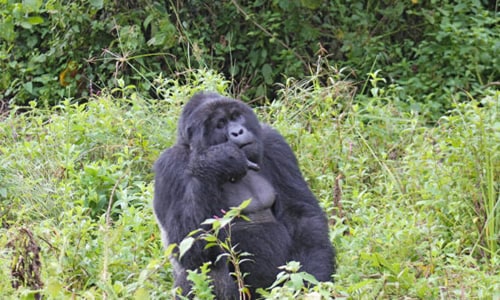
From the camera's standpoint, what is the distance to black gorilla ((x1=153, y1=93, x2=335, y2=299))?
4035mm

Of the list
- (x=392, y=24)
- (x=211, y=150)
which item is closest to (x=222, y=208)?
(x=211, y=150)

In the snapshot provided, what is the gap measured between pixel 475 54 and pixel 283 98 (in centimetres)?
159

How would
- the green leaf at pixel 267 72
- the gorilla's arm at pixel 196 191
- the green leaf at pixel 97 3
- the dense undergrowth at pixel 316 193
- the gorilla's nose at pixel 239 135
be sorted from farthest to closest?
the green leaf at pixel 267 72
the green leaf at pixel 97 3
the gorilla's nose at pixel 239 135
the gorilla's arm at pixel 196 191
the dense undergrowth at pixel 316 193

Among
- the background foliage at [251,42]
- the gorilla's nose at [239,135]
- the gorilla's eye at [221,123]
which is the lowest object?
the background foliage at [251,42]

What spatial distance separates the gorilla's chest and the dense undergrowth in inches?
14.9

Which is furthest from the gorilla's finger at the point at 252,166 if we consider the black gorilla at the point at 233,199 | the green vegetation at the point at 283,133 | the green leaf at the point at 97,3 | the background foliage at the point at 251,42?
the green leaf at the point at 97,3

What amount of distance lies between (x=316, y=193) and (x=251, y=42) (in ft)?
9.76

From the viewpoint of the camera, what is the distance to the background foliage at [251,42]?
7547 mm

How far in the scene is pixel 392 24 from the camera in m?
8.16

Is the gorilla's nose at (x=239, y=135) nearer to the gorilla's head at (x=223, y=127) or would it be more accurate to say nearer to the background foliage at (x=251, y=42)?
the gorilla's head at (x=223, y=127)

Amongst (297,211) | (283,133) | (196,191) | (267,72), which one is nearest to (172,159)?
(196,191)

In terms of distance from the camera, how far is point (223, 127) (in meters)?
4.14

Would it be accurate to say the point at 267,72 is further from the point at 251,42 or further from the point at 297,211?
the point at 297,211

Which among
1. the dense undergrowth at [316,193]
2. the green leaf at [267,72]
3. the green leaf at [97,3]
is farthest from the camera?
the green leaf at [267,72]
